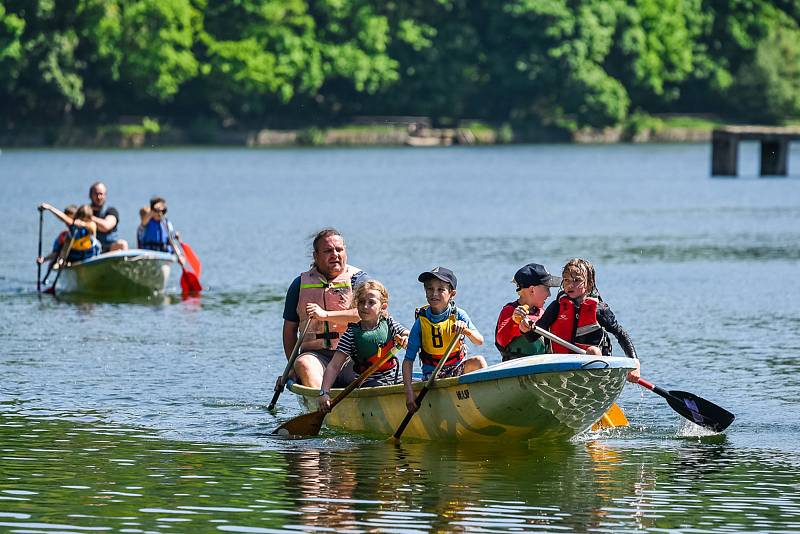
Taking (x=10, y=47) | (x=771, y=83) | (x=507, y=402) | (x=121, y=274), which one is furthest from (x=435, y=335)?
(x=771, y=83)

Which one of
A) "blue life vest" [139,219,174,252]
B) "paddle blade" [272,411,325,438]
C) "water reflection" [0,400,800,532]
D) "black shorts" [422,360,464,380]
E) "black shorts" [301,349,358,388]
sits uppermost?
"blue life vest" [139,219,174,252]

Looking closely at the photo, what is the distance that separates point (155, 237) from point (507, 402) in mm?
14622

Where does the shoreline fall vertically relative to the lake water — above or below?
above

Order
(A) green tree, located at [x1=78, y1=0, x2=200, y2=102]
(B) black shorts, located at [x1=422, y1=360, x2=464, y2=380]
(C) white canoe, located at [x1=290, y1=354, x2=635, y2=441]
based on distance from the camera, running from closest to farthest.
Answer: (C) white canoe, located at [x1=290, y1=354, x2=635, y2=441], (B) black shorts, located at [x1=422, y1=360, x2=464, y2=380], (A) green tree, located at [x1=78, y1=0, x2=200, y2=102]

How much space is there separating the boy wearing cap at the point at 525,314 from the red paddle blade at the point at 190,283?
14457 mm

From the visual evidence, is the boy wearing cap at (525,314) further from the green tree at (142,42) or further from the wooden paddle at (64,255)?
the green tree at (142,42)

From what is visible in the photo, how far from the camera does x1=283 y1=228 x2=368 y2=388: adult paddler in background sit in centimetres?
1511

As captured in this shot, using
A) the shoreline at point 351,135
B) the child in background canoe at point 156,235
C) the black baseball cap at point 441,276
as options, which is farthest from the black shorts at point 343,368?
the shoreline at point 351,135

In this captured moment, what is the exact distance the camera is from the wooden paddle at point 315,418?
14750 millimetres

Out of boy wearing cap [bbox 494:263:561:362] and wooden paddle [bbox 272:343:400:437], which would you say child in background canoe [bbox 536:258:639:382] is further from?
wooden paddle [bbox 272:343:400:437]

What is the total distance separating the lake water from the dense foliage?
58886mm

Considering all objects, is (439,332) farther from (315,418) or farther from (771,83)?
(771,83)

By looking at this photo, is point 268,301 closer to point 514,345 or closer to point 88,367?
point 88,367

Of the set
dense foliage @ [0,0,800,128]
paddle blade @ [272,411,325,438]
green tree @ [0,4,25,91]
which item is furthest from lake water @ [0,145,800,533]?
dense foliage @ [0,0,800,128]
